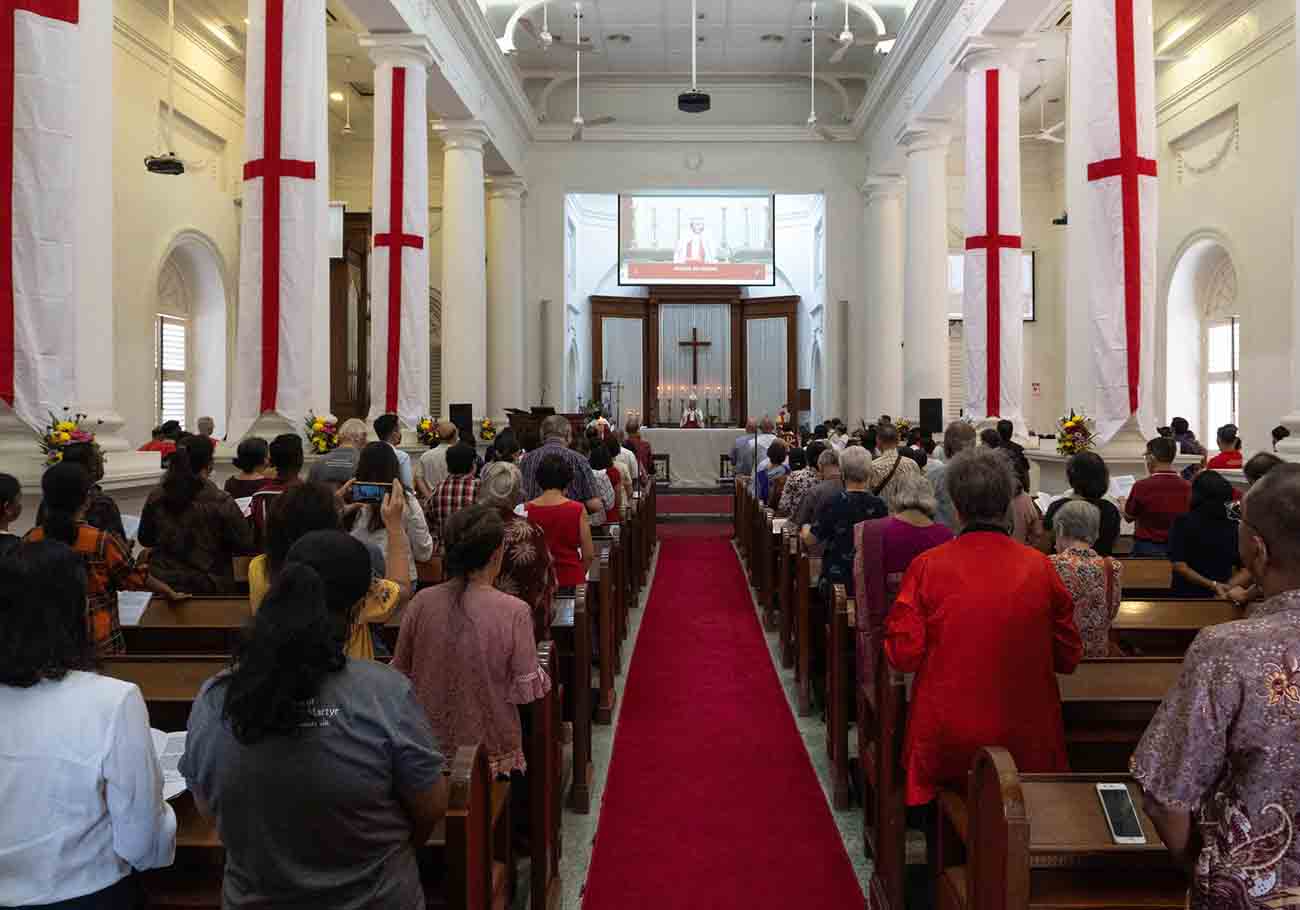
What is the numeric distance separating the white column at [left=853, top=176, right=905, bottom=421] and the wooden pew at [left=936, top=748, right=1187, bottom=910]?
47.0ft

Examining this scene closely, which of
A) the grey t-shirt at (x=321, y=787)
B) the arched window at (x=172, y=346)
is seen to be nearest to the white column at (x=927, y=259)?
the arched window at (x=172, y=346)

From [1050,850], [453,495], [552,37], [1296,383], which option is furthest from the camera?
[552,37]

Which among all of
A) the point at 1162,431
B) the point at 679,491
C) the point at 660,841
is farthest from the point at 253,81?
the point at 679,491

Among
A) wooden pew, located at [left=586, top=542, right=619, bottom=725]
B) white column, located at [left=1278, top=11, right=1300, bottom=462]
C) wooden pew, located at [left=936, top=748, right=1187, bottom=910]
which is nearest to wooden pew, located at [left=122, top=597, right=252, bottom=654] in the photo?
wooden pew, located at [left=586, top=542, right=619, bottom=725]

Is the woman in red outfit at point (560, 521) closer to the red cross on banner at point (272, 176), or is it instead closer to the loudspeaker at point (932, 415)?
the red cross on banner at point (272, 176)

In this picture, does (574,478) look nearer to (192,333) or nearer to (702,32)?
(192,333)

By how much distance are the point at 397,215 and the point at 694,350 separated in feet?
37.5

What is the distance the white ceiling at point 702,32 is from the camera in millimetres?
14367

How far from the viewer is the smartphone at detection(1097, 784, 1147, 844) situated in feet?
6.75

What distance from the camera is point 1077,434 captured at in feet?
24.6

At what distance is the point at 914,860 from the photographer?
369 cm

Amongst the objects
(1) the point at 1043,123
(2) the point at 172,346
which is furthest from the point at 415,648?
(1) the point at 1043,123

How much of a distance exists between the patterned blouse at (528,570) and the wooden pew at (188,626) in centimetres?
93

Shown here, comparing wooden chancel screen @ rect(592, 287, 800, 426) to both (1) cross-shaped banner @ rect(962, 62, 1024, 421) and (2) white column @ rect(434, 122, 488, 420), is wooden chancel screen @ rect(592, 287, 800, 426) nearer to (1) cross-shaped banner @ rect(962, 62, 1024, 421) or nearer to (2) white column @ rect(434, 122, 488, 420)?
(2) white column @ rect(434, 122, 488, 420)
